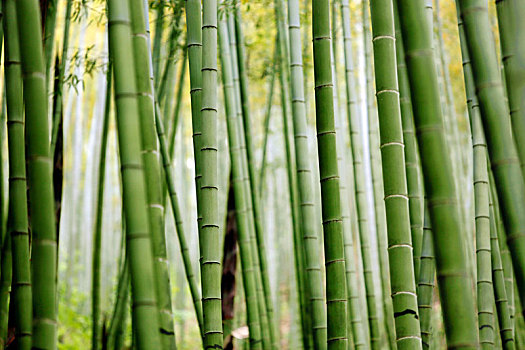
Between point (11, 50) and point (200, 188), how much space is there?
1.38 ft

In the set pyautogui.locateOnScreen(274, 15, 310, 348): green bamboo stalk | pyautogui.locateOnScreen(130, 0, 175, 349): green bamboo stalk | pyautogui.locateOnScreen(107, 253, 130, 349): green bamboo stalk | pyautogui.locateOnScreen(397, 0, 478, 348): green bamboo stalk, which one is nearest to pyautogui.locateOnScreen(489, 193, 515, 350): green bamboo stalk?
pyautogui.locateOnScreen(274, 15, 310, 348): green bamboo stalk

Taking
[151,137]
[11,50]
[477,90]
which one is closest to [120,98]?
[151,137]

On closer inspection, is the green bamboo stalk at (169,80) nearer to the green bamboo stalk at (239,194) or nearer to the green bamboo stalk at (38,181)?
the green bamboo stalk at (239,194)

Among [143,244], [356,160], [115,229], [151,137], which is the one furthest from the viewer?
[115,229]

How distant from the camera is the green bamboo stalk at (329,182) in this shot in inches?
43.3

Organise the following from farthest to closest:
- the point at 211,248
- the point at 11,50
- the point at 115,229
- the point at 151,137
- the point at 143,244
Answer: the point at 115,229 < the point at 211,248 < the point at 11,50 < the point at 151,137 < the point at 143,244

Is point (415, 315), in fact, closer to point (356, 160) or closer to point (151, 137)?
point (151, 137)

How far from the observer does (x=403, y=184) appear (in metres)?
1.01

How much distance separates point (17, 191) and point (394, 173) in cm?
64

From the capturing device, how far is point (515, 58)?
0.78 meters

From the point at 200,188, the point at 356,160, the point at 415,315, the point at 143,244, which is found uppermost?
the point at 356,160

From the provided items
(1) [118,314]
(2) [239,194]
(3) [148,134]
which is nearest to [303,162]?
(2) [239,194]

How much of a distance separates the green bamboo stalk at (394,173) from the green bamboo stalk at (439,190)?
0.22 meters

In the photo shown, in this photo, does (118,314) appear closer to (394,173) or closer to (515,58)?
(394,173)
